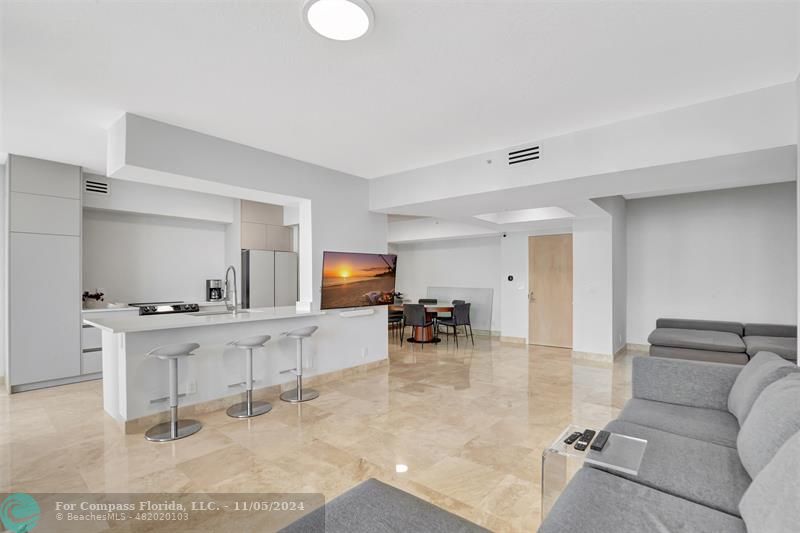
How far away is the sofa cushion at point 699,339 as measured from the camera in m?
4.82

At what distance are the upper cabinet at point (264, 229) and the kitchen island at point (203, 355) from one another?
96.1 inches

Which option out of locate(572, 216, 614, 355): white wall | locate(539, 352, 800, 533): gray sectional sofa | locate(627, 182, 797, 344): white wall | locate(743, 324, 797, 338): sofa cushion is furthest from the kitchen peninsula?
locate(743, 324, 797, 338): sofa cushion

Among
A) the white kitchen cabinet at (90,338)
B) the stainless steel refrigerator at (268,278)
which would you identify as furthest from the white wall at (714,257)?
the white kitchen cabinet at (90,338)

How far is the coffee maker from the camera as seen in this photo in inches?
267

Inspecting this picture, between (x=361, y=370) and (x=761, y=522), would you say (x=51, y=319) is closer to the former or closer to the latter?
(x=361, y=370)

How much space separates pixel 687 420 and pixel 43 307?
651cm

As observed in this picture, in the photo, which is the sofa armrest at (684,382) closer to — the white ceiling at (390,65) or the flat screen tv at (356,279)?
the white ceiling at (390,65)

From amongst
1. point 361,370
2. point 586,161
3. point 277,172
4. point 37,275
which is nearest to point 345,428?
point 361,370

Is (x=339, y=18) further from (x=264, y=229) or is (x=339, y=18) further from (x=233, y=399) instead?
(x=264, y=229)

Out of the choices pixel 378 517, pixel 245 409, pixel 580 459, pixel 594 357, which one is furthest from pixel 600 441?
pixel 594 357

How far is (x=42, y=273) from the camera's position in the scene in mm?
4660

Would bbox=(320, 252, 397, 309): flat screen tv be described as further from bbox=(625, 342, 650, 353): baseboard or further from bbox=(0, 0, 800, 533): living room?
bbox=(625, 342, 650, 353): baseboard

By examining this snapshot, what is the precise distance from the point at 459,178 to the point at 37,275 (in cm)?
516

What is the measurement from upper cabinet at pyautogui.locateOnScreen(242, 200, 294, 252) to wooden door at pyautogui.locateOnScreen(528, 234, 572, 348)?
4954 mm
